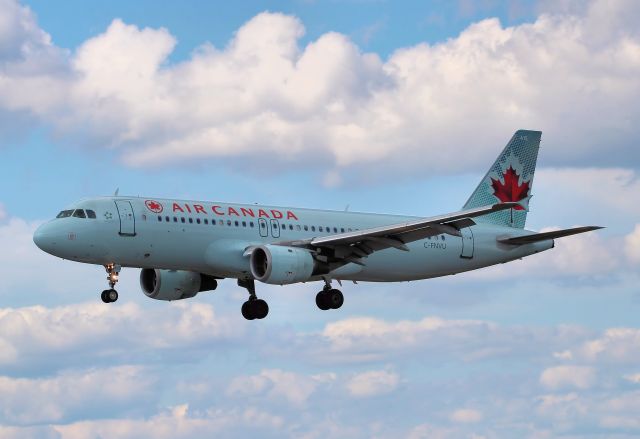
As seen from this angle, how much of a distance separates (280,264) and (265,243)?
8.59 ft

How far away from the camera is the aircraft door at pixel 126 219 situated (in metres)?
61.4

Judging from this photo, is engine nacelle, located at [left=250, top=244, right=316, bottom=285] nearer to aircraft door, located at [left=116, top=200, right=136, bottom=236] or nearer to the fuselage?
the fuselage

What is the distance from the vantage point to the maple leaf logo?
2458 inches

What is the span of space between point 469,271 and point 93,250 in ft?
69.6

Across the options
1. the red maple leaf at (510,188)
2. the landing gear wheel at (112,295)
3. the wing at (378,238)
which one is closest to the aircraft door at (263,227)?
the wing at (378,238)

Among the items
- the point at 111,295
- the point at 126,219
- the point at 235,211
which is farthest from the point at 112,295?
the point at 235,211

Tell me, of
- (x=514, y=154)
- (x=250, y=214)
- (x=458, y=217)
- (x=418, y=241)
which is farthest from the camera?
(x=514, y=154)

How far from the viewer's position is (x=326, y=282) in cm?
6756

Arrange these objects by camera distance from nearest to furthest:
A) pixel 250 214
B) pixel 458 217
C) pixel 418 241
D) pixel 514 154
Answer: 1. pixel 458 217
2. pixel 250 214
3. pixel 418 241
4. pixel 514 154

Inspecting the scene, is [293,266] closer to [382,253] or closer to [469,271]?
[382,253]

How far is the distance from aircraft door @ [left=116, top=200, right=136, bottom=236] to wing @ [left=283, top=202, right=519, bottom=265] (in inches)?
302

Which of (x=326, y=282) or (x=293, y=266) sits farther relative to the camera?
(x=326, y=282)

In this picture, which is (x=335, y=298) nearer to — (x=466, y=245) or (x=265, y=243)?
(x=265, y=243)

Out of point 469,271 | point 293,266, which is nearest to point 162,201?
point 293,266
